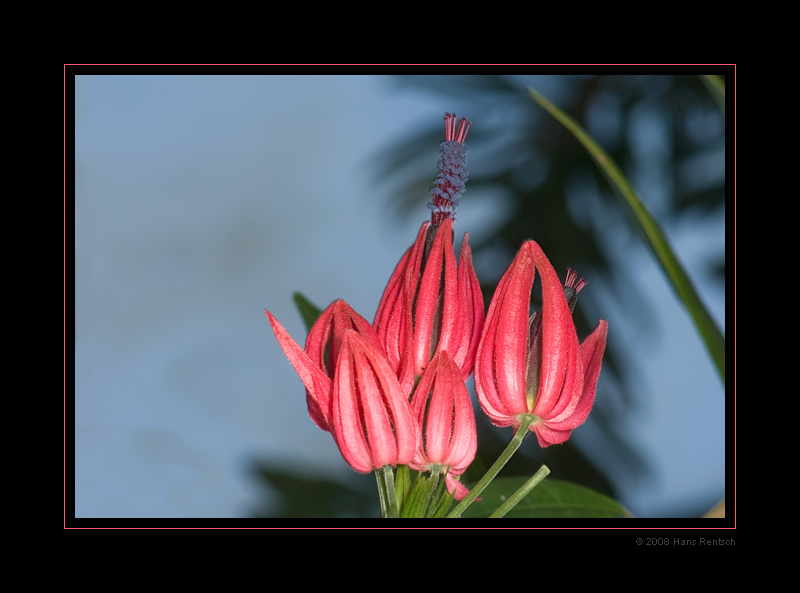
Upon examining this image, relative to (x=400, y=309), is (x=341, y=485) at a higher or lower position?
lower

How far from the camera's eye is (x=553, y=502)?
0.58 m

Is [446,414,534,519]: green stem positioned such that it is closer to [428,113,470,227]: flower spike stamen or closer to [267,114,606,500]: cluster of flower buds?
[267,114,606,500]: cluster of flower buds

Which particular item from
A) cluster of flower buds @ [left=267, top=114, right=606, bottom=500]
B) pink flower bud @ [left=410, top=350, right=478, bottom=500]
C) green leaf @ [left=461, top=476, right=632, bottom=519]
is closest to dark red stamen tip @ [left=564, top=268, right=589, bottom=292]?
cluster of flower buds @ [left=267, top=114, right=606, bottom=500]

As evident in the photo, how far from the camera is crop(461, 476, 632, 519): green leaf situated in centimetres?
57

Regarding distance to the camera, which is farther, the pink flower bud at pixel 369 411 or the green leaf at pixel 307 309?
the green leaf at pixel 307 309

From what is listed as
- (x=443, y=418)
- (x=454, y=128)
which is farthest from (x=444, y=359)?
(x=454, y=128)

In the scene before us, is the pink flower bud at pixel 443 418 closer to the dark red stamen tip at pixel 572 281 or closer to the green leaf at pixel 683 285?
the dark red stamen tip at pixel 572 281

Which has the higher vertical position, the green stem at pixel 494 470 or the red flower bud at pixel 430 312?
the red flower bud at pixel 430 312

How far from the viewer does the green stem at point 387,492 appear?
13.7 inches

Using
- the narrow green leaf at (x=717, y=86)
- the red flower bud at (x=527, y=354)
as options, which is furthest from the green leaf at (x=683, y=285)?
the red flower bud at (x=527, y=354)

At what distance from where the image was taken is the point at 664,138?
2.86 feet
